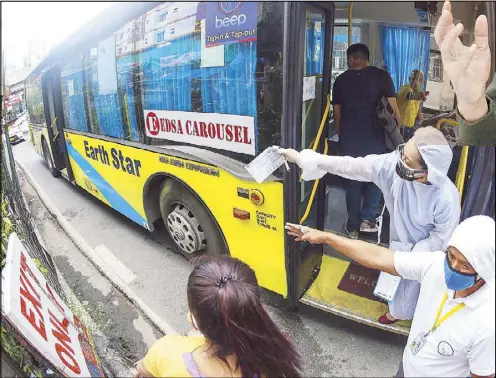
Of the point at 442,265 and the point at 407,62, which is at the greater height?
the point at 407,62

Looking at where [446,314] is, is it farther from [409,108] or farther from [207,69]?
[409,108]

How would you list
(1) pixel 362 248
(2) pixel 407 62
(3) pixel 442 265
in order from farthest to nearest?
(2) pixel 407 62, (1) pixel 362 248, (3) pixel 442 265

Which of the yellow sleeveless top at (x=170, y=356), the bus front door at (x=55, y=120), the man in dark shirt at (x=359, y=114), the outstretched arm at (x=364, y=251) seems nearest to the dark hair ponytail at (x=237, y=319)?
the yellow sleeveless top at (x=170, y=356)

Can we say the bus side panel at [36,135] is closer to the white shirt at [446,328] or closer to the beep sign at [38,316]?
the beep sign at [38,316]

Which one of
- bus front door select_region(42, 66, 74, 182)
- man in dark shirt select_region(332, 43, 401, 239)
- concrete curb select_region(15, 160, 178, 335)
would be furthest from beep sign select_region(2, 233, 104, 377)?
bus front door select_region(42, 66, 74, 182)

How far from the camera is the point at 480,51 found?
0.99 m

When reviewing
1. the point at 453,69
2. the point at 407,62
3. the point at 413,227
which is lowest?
the point at 413,227

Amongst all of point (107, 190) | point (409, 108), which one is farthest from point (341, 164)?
point (409, 108)

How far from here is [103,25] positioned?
253 centimetres

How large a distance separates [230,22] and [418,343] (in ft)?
5.92

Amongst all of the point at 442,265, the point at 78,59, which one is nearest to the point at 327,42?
the point at 442,265

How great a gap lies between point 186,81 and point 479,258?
6.17 ft

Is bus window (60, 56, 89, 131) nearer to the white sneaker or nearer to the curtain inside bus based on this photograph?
the white sneaker

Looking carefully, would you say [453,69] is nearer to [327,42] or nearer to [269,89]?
[269,89]
